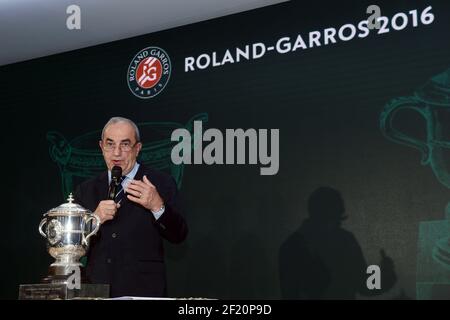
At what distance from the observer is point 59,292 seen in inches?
82.6

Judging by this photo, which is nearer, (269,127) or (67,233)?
(67,233)

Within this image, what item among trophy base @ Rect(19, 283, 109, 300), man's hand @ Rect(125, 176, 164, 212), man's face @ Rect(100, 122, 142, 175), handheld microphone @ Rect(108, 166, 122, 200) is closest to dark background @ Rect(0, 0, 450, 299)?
man's face @ Rect(100, 122, 142, 175)

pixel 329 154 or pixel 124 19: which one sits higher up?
pixel 124 19

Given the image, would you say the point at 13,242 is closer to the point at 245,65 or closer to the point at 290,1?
the point at 245,65

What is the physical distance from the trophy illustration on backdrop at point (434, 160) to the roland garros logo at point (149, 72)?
201 cm

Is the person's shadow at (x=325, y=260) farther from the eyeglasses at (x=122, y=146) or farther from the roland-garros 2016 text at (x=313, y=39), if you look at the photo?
the eyeglasses at (x=122, y=146)

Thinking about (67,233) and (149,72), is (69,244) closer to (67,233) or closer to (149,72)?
(67,233)

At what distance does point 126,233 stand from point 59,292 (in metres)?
1.72

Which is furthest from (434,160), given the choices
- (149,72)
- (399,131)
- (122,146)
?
(149,72)

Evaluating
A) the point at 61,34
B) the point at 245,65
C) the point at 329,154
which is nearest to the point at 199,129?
the point at 245,65

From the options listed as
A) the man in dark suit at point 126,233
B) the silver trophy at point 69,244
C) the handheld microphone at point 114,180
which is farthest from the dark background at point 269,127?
the silver trophy at point 69,244

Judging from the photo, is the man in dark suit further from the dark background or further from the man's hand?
the dark background

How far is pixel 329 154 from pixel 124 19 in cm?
201

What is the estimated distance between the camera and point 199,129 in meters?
4.94
